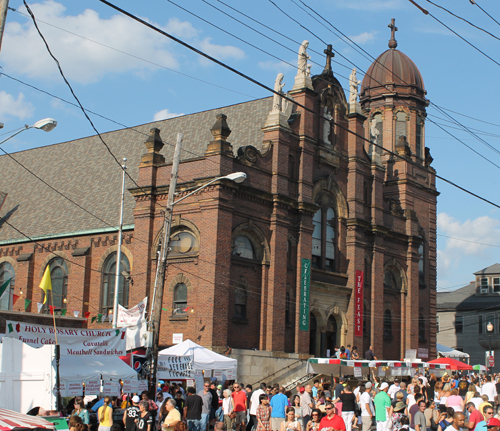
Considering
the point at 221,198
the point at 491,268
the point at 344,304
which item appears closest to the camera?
the point at 221,198

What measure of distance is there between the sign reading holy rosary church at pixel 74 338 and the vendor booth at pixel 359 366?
1160cm

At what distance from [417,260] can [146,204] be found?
19662 millimetres

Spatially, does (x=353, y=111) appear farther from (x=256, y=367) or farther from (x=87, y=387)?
(x=87, y=387)

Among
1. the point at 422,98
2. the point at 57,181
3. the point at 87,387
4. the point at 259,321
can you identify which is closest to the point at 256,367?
the point at 259,321

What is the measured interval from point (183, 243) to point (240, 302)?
12.8 ft

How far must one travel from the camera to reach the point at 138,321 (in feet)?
89.3

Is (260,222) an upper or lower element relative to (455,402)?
upper

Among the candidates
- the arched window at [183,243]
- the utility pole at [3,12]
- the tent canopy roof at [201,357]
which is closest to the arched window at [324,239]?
the arched window at [183,243]

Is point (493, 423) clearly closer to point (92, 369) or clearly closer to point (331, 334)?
point (92, 369)

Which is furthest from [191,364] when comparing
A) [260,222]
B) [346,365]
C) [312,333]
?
[312,333]

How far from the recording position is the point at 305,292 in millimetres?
37344

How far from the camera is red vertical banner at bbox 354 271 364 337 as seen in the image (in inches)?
1602

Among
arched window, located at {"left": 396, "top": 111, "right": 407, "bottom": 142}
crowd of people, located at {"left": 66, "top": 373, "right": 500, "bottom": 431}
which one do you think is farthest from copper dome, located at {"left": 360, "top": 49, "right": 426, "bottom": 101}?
crowd of people, located at {"left": 66, "top": 373, "right": 500, "bottom": 431}

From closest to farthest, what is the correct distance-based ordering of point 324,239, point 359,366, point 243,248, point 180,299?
point 359,366, point 180,299, point 243,248, point 324,239
